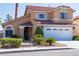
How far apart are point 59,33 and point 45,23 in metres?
2.35

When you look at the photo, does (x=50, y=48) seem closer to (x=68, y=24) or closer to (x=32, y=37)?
(x=32, y=37)

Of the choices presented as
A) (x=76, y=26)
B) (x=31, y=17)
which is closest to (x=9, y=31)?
(x=31, y=17)

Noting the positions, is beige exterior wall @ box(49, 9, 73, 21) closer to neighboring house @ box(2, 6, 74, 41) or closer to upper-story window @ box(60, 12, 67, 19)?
neighboring house @ box(2, 6, 74, 41)

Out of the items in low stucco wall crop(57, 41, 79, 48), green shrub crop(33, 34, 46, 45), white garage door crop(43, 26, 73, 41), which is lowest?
low stucco wall crop(57, 41, 79, 48)

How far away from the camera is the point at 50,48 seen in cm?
2381

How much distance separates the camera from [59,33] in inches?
1006

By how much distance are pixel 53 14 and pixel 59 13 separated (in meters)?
0.88

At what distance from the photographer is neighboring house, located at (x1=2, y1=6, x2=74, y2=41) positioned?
25.8 metres

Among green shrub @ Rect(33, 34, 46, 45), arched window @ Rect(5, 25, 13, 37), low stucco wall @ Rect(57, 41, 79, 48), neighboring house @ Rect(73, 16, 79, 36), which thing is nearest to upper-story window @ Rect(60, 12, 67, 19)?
neighboring house @ Rect(73, 16, 79, 36)

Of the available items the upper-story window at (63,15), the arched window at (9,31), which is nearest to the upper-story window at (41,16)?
the upper-story window at (63,15)

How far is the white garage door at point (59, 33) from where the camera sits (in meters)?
25.3

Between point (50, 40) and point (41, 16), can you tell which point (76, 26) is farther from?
point (41, 16)

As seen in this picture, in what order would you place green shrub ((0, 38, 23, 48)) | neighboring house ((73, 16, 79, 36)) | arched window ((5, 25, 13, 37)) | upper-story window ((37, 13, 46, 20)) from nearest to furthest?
green shrub ((0, 38, 23, 48))
arched window ((5, 25, 13, 37))
neighboring house ((73, 16, 79, 36))
upper-story window ((37, 13, 46, 20))

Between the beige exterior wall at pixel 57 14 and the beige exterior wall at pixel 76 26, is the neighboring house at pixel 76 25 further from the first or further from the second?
the beige exterior wall at pixel 57 14
